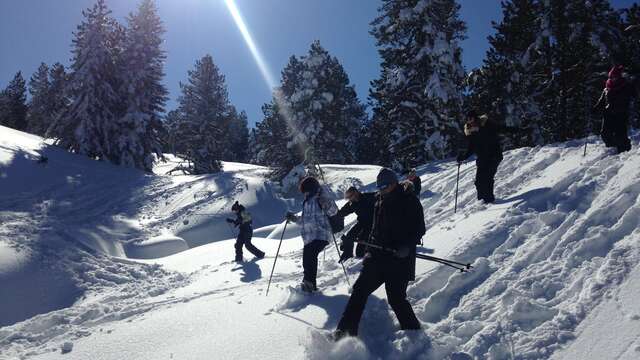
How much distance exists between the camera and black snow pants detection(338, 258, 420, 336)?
14.9 feet

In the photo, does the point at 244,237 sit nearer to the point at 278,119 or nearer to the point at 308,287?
the point at 308,287

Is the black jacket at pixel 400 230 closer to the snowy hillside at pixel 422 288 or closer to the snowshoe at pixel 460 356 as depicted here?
the snowy hillside at pixel 422 288

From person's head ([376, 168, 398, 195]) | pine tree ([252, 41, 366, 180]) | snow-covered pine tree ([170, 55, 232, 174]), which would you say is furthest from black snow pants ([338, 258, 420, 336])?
snow-covered pine tree ([170, 55, 232, 174])

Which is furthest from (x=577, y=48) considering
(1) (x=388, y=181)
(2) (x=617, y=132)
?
(1) (x=388, y=181)

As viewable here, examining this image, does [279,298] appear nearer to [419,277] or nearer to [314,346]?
[419,277]

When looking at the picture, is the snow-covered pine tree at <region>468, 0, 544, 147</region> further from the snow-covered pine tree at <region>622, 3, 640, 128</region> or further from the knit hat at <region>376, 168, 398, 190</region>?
the knit hat at <region>376, 168, 398, 190</region>

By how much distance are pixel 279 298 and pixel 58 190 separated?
19903 mm

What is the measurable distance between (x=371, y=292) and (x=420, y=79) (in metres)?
20.0

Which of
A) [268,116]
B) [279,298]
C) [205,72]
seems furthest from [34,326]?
[205,72]

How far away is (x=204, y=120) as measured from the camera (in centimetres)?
4016

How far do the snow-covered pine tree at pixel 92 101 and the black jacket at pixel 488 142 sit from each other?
27452mm

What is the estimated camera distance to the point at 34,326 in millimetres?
7305

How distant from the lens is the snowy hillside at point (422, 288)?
4.20 m

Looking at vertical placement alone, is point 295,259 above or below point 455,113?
below
